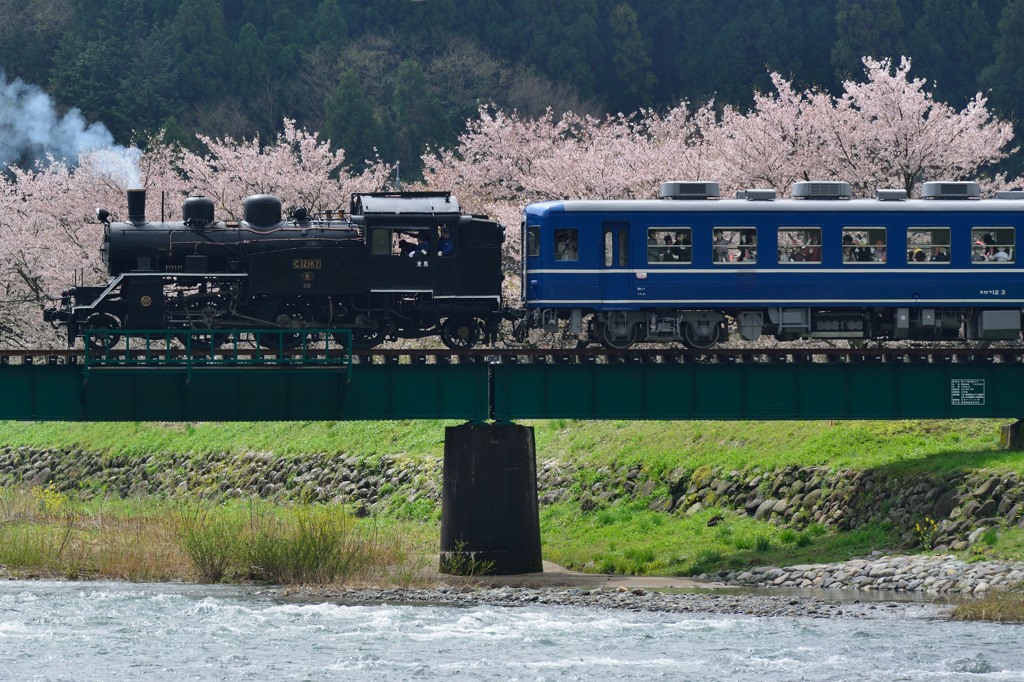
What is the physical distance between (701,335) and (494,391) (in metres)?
5.54

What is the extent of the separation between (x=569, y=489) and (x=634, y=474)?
2.32m

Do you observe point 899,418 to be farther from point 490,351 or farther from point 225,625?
point 225,625

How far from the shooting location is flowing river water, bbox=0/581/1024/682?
93.5 ft

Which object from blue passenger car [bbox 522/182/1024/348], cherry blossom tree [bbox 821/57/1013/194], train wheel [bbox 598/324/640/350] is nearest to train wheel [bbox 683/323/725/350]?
blue passenger car [bbox 522/182/1024/348]

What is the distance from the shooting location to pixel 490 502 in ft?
128

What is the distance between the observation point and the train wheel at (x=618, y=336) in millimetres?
40375

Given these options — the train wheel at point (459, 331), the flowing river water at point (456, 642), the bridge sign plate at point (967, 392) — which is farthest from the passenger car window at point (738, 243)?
the flowing river water at point (456, 642)

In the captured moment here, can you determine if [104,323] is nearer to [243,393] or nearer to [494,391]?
[243,393]

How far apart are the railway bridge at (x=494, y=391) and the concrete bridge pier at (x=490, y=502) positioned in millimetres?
25

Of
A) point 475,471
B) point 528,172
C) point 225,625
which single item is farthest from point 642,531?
point 528,172

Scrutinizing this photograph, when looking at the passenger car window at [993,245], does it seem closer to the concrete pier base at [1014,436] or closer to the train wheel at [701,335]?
the concrete pier base at [1014,436]

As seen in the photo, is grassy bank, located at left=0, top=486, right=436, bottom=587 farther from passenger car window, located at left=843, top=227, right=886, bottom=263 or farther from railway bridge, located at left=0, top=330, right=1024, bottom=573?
→ passenger car window, located at left=843, top=227, right=886, bottom=263

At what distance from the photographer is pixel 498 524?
39.1 meters

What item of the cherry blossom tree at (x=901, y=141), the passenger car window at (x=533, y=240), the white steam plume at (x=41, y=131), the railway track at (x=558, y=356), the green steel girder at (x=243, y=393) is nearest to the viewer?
the green steel girder at (x=243, y=393)
